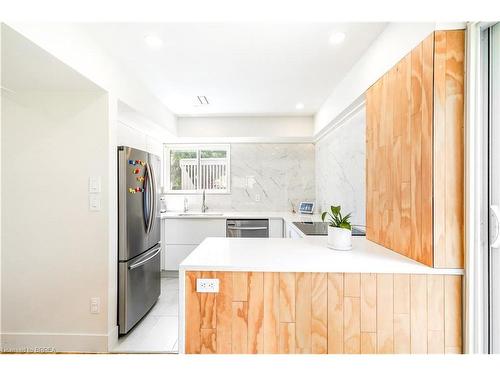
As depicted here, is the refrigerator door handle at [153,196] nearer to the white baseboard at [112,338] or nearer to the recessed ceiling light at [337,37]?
the white baseboard at [112,338]

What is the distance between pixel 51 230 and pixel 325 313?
2152 millimetres

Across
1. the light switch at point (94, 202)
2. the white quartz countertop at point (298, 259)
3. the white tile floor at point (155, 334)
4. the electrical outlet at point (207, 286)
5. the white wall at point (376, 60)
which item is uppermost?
the white wall at point (376, 60)

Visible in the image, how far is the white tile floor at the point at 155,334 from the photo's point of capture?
214cm

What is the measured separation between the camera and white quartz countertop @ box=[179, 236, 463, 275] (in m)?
1.28

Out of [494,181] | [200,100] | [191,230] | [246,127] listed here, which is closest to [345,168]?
[494,181]

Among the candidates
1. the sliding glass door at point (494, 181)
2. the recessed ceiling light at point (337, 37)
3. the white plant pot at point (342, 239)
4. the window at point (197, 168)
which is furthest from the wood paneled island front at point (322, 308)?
the window at point (197, 168)

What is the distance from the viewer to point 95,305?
2107 millimetres

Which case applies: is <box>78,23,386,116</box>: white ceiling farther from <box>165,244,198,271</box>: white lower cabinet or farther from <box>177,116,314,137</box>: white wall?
<box>165,244,198,271</box>: white lower cabinet

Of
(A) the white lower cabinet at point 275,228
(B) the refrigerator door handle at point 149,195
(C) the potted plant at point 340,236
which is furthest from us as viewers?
(A) the white lower cabinet at point 275,228

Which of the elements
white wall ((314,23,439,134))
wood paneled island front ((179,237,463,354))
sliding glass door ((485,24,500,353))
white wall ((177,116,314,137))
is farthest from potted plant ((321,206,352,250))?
white wall ((177,116,314,137))

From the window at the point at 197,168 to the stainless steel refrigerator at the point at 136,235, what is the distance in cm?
154

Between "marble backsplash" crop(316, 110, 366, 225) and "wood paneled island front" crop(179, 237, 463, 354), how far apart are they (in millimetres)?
1163

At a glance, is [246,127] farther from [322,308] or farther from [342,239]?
[322,308]

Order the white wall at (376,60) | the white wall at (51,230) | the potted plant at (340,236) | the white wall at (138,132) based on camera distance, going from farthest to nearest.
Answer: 1. the white wall at (138,132)
2. the white wall at (51,230)
3. the potted plant at (340,236)
4. the white wall at (376,60)
